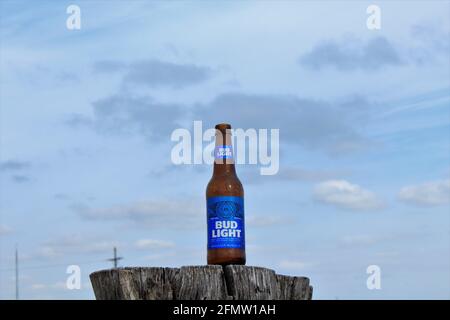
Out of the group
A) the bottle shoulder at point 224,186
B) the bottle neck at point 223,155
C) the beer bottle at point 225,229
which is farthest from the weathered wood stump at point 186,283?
the bottle neck at point 223,155

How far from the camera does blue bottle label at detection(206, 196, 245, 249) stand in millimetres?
8211

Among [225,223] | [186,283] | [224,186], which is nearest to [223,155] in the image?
[224,186]

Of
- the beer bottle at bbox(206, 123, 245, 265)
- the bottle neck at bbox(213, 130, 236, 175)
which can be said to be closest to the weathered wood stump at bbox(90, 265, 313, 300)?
the beer bottle at bbox(206, 123, 245, 265)

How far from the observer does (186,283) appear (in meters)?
7.50

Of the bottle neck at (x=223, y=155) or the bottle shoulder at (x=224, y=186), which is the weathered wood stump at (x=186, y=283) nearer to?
the bottle shoulder at (x=224, y=186)

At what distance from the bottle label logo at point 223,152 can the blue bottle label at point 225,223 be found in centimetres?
73

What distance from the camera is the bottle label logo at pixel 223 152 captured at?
8930 mm

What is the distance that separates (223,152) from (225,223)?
986mm

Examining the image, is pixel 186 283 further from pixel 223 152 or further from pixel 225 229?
pixel 223 152
